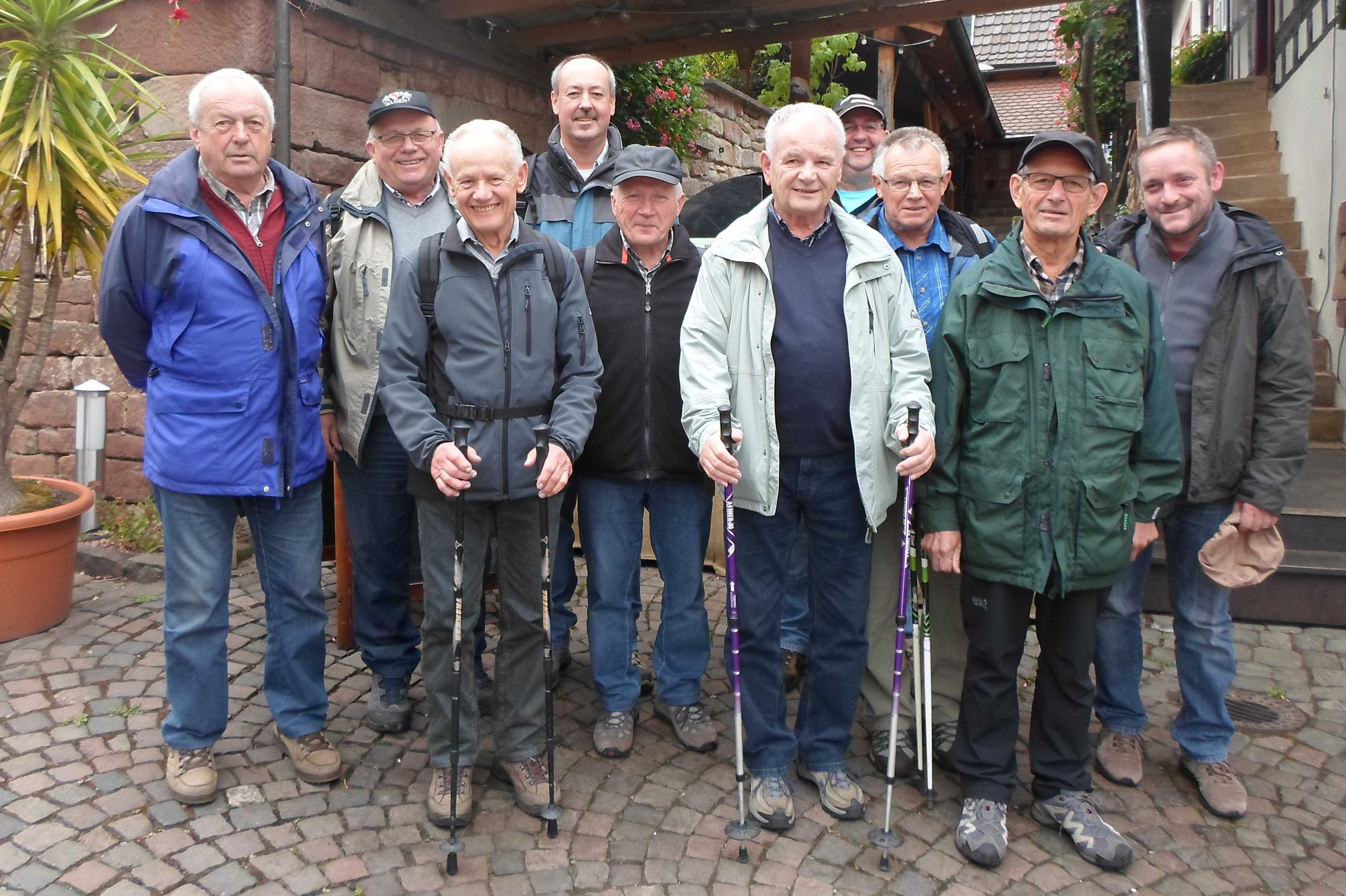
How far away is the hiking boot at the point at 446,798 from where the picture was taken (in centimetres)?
324

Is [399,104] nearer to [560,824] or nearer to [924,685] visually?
[560,824]

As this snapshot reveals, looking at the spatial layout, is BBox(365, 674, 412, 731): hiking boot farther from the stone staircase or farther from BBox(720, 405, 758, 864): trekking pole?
the stone staircase

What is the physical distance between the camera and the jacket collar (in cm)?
395

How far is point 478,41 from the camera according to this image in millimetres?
7074

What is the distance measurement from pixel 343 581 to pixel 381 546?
0.76 meters

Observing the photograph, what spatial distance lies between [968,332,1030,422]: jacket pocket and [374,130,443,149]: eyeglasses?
198 centimetres

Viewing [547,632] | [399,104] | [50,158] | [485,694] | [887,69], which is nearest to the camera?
[547,632]

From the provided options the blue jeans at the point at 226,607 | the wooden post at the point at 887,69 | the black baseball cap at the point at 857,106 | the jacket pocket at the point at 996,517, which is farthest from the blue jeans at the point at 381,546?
the wooden post at the point at 887,69

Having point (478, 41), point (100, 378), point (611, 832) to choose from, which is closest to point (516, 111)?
point (478, 41)

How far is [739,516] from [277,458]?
1462mm

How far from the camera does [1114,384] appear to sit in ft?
10.1

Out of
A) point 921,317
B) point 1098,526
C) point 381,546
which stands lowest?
point 381,546

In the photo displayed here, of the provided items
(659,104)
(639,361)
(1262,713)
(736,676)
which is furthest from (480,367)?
(659,104)

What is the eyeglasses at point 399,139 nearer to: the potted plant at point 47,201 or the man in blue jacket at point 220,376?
the man in blue jacket at point 220,376
